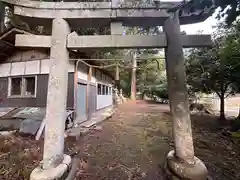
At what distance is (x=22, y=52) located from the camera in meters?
7.24

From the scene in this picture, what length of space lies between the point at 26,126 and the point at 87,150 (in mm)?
2340

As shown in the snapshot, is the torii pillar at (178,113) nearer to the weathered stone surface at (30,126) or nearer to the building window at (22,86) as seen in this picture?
the weathered stone surface at (30,126)

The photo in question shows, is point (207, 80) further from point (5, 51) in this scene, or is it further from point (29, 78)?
point (5, 51)

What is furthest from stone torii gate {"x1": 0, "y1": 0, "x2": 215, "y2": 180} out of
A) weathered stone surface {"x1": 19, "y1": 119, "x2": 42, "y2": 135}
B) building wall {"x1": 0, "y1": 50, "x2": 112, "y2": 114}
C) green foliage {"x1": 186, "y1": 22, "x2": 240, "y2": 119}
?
green foliage {"x1": 186, "y1": 22, "x2": 240, "y2": 119}

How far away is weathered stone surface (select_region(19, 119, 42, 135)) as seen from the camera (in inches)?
191

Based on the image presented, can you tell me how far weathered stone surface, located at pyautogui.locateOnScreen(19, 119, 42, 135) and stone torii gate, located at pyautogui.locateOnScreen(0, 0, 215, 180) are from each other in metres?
2.68

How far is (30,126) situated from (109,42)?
408 cm

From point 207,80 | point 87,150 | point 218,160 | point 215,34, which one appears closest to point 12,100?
point 87,150

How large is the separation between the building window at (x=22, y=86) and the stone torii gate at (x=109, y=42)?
15.6ft

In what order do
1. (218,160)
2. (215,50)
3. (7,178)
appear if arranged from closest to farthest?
1. (7,178)
2. (218,160)
3. (215,50)

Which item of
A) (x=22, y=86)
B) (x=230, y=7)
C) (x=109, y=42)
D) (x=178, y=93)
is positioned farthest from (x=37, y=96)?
(x=230, y=7)

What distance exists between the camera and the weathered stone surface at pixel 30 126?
191 inches

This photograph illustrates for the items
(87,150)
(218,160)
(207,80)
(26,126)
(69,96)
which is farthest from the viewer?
(207,80)

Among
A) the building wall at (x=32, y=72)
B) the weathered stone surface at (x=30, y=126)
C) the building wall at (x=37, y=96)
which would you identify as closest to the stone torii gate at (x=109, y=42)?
the weathered stone surface at (x=30, y=126)
